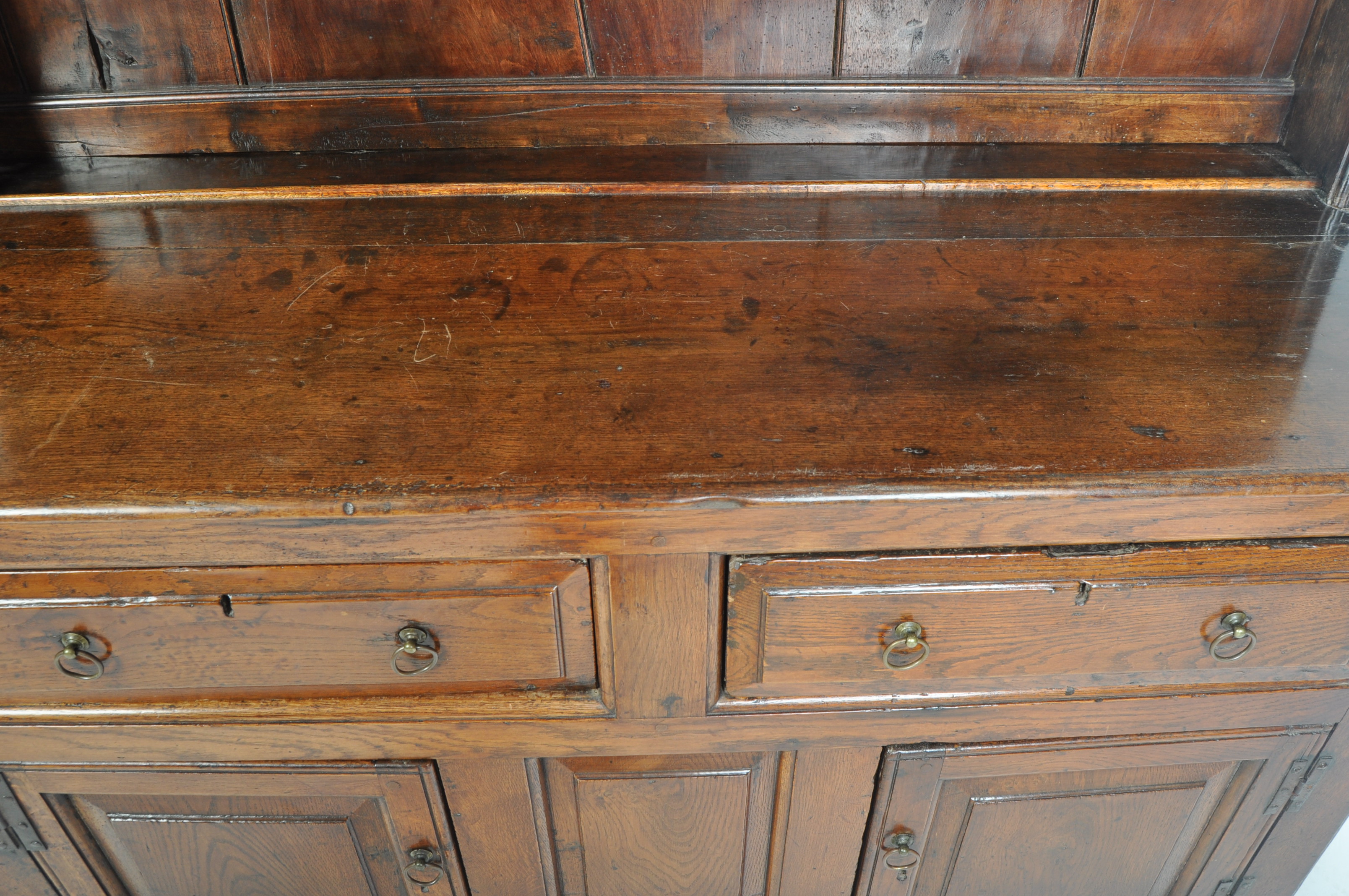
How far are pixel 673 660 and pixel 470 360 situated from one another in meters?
0.33

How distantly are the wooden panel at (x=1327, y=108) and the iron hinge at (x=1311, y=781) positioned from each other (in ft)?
2.14

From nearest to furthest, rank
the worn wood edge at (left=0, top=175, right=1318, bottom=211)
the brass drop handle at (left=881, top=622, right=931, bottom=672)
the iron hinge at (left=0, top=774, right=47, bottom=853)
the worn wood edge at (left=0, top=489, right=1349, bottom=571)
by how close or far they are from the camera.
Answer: the worn wood edge at (left=0, top=489, right=1349, bottom=571) < the brass drop handle at (left=881, top=622, right=931, bottom=672) < the iron hinge at (left=0, top=774, right=47, bottom=853) < the worn wood edge at (left=0, top=175, right=1318, bottom=211)

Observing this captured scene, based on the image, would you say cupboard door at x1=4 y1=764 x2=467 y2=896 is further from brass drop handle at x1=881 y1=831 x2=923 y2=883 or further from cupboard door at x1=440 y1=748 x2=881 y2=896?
brass drop handle at x1=881 y1=831 x2=923 y2=883

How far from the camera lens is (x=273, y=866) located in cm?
98

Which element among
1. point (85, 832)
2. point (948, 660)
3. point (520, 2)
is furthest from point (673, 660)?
point (520, 2)

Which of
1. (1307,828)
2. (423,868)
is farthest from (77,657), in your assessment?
(1307,828)

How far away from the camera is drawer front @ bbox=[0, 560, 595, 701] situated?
0.73 m

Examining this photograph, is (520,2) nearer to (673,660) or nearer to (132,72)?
(132,72)

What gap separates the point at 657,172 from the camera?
3.65 feet

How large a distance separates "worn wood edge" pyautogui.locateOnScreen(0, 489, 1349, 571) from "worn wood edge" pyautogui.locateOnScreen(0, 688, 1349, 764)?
213 millimetres

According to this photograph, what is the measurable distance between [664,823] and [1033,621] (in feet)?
1.48

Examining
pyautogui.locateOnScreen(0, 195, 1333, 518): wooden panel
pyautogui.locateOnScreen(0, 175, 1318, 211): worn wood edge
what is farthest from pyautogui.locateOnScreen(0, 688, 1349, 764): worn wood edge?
pyautogui.locateOnScreen(0, 175, 1318, 211): worn wood edge

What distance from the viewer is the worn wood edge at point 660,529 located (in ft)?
2.23

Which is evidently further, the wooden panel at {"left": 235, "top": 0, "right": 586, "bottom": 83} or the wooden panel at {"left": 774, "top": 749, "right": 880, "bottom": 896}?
the wooden panel at {"left": 235, "top": 0, "right": 586, "bottom": 83}
